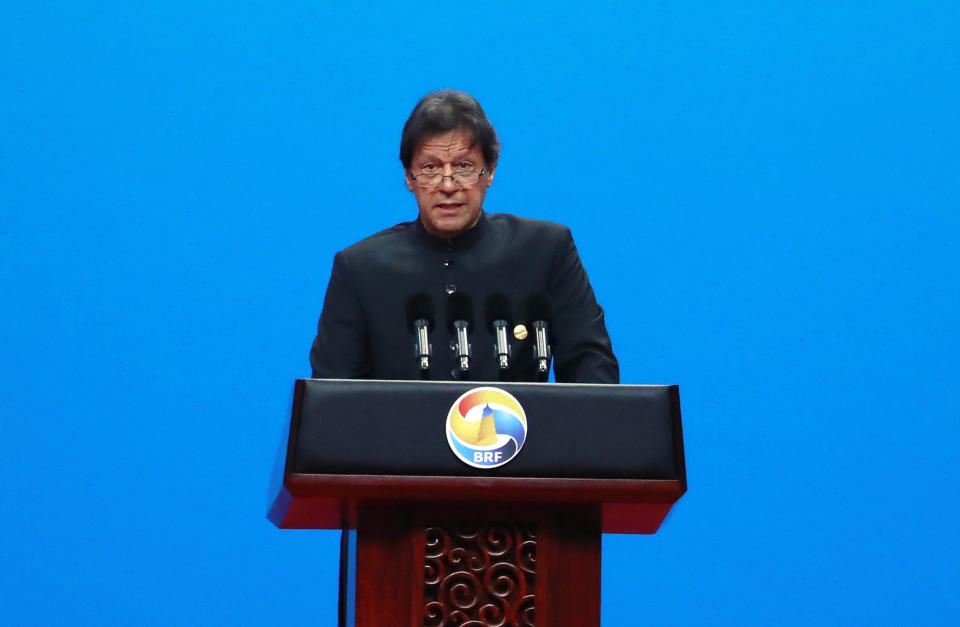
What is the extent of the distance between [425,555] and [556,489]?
0.19 meters

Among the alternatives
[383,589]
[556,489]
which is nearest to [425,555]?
[383,589]

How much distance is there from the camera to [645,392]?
1.47 metres

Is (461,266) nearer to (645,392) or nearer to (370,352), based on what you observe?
(370,352)

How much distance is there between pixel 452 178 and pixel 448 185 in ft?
0.04

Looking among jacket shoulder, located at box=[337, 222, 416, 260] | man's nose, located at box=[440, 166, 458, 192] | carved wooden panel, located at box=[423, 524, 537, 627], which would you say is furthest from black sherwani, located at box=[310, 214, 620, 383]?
carved wooden panel, located at box=[423, 524, 537, 627]

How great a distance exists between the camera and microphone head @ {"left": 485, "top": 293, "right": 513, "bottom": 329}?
68.4 inches

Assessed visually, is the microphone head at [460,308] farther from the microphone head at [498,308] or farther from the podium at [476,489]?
the podium at [476,489]

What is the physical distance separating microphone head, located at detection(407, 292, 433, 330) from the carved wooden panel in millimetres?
361

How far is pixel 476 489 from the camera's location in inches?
55.0

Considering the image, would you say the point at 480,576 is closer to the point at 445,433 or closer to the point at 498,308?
the point at 445,433

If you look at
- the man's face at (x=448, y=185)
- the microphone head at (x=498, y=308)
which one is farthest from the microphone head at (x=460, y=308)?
the man's face at (x=448, y=185)

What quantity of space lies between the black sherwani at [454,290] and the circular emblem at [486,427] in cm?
39

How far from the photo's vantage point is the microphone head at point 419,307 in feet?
5.73

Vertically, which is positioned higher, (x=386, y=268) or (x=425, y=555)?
(x=386, y=268)
